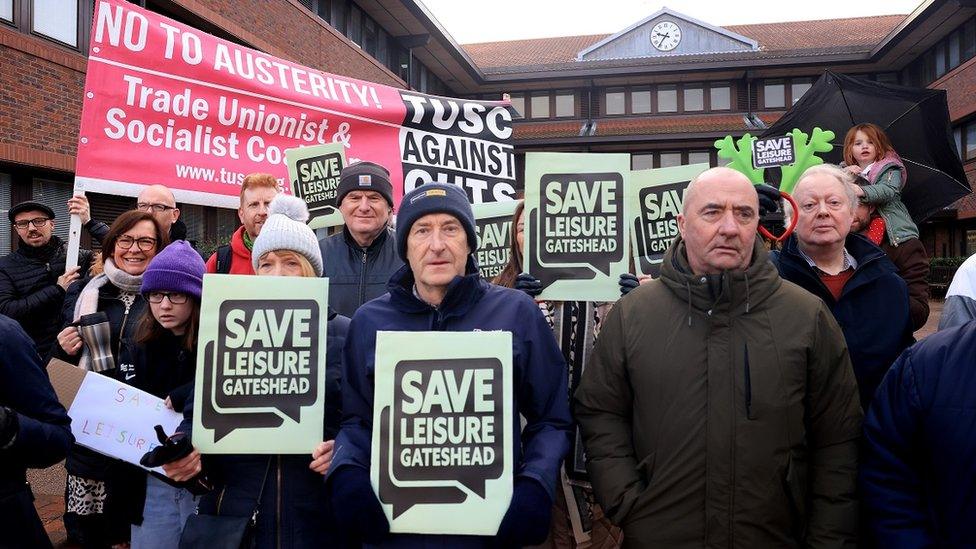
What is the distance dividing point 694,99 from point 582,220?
2755 cm

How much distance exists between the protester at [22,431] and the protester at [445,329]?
0.96 metres

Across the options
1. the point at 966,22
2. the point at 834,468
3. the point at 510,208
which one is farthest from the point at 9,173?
the point at 966,22

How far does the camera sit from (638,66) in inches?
1081

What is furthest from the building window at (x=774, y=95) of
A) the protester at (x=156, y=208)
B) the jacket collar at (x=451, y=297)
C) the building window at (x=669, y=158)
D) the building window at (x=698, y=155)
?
the jacket collar at (x=451, y=297)

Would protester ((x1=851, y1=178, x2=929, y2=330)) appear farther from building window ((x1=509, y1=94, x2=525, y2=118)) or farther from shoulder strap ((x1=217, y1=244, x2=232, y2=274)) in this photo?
building window ((x1=509, y1=94, x2=525, y2=118))

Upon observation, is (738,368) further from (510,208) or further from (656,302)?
(510,208)

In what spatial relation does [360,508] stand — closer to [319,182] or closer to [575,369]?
[575,369]

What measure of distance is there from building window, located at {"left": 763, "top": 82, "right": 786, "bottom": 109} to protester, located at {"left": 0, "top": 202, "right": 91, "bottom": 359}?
28.2 metres

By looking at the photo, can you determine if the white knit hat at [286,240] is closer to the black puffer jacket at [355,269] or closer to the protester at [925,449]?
the black puffer jacket at [355,269]

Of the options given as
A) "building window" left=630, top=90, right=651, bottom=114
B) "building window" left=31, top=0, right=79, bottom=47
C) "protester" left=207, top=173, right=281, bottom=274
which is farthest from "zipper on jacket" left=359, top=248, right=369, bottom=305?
"building window" left=630, top=90, right=651, bottom=114

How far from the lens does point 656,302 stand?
2.24m

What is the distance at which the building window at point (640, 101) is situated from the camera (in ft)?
93.6

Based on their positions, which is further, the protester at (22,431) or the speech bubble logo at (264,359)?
the speech bubble logo at (264,359)

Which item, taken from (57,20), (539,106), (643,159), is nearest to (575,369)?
(57,20)
